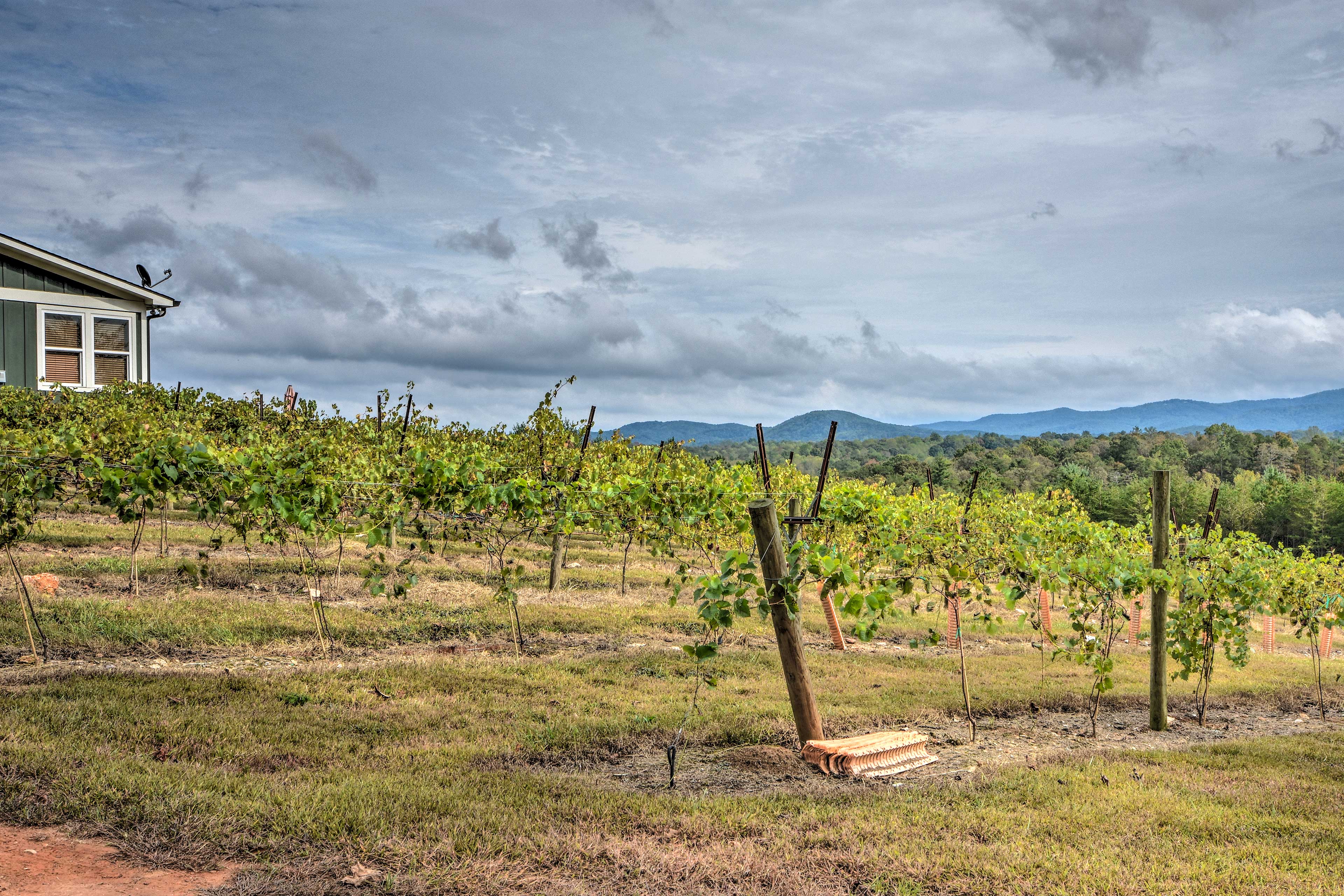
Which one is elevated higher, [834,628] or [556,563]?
[556,563]

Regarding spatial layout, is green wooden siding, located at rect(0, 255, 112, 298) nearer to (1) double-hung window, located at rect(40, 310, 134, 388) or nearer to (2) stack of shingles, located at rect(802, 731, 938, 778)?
(1) double-hung window, located at rect(40, 310, 134, 388)

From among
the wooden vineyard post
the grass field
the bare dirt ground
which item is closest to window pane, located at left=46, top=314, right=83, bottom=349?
the grass field

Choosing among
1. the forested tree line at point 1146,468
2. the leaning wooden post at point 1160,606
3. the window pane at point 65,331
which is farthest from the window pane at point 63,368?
the forested tree line at point 1146,468

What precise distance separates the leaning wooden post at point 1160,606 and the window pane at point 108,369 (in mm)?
19731

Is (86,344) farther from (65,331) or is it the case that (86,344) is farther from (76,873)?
(76,873)

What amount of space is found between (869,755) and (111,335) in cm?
1929

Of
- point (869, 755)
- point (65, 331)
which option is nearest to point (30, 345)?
point (65, 331)

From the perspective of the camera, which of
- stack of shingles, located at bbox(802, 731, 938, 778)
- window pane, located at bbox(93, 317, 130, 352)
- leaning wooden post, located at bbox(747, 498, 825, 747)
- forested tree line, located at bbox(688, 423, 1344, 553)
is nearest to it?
leaning wooden post, located at bbox(747, 498, 825, 747)

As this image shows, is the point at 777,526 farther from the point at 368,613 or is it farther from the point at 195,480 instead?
the point at 368,613

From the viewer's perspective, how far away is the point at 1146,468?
88.0 meters

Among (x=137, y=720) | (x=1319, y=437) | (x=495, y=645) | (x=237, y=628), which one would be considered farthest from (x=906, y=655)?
(x=1319, y=437)

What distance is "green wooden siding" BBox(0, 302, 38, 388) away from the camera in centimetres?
1730

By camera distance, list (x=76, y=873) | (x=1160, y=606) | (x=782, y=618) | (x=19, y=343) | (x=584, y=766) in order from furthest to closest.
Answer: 1. (x=19, y=343)
2. (x=1160, y=606)
3. (x=584, y=766)
4. (x=782, y=618)
5. (x=76, y=873)


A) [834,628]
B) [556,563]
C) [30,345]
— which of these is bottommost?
[834,628]
